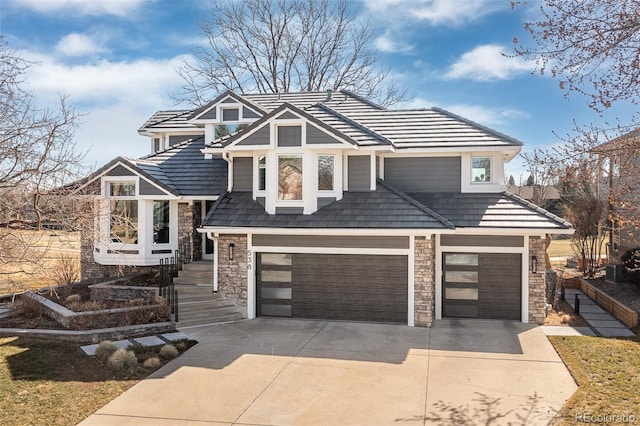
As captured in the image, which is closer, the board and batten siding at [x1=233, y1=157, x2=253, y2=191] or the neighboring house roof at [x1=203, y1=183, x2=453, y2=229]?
the neighboring house roof at [x1=203, y1=183, x2=453, y2=229]

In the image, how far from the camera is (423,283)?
1275 centimetres

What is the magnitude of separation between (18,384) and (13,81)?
5510 mm

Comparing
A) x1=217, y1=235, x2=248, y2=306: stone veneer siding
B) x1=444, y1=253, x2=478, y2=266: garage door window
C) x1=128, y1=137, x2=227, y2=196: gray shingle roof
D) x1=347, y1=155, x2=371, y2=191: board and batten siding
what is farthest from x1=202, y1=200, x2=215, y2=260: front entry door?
x1=444, y1=253, x2=478, y2=266: garage door window

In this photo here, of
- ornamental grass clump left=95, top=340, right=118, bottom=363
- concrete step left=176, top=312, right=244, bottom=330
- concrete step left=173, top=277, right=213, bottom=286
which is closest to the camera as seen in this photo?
ornamental grass clump left=95, top=340, right=118, bottom=363

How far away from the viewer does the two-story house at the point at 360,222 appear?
13.0 metres

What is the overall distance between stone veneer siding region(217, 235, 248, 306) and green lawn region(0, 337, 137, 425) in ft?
14.6

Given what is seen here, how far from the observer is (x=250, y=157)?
15.3 meters

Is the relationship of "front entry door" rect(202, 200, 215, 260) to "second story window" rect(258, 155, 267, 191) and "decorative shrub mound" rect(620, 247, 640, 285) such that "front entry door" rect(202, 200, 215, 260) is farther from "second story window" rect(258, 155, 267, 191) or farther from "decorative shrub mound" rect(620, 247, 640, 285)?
"decorative shrub mound" rect(620, 247, 640, 285)

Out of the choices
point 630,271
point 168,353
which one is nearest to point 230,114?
point 168,353

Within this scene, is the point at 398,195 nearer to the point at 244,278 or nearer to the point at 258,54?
the point at 244,278

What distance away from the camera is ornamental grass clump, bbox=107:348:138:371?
9297 mm

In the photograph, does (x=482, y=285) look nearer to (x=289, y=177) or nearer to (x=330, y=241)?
(x=330, y=241)

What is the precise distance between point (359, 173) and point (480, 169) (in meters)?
3.83

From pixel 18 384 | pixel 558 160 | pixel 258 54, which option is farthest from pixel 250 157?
pixel 258 54
